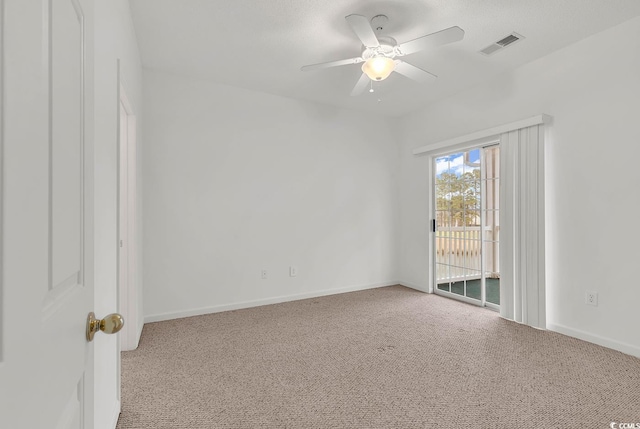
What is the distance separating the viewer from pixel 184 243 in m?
3.54

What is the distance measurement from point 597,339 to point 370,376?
2.08m

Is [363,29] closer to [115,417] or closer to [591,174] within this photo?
[591,174]

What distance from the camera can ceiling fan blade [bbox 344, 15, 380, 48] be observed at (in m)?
2.03

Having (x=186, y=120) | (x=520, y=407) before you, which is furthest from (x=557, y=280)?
(x=186, y=120)

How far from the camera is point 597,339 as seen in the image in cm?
279

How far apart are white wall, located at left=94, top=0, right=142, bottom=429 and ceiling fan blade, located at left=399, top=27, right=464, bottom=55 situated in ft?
6.01

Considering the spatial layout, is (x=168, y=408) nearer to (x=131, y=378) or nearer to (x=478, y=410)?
(x=131, y=378)

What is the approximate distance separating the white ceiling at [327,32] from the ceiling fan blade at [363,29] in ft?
0.88

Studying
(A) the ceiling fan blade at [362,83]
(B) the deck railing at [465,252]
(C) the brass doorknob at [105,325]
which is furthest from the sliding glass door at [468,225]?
(C) the brass doorknob at [105,325]

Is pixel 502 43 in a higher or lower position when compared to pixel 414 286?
higher

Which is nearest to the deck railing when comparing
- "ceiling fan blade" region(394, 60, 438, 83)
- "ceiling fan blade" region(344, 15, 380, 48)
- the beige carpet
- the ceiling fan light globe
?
the beige carpet

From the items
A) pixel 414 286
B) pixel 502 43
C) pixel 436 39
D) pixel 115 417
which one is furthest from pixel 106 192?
pixel 414 286

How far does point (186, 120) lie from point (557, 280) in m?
4.06

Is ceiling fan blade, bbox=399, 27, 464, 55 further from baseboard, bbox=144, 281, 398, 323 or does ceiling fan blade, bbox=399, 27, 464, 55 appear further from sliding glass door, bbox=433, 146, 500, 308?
baseboard, bbox=144, 281, 398, 323
